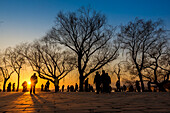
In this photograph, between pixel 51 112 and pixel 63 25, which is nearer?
pixel 51 112

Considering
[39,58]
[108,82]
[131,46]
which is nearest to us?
[108,82]

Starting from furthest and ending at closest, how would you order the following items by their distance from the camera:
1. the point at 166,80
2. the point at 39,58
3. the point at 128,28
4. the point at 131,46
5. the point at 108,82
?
the point at 39,58
the point at 166,80
the point at 131,46
the point at 128,28
the point at 108,82

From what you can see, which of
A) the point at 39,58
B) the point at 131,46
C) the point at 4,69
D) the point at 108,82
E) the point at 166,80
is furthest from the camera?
the point at 4,69

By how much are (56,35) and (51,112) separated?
20809mm

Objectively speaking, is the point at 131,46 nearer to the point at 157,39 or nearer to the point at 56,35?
the point at 157,39

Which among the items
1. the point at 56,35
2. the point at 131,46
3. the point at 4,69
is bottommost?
the point at 4,69

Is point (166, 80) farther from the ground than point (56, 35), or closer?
closer

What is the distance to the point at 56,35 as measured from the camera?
940 inches

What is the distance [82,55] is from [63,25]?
550cm

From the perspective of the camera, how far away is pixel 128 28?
2272 centimetres

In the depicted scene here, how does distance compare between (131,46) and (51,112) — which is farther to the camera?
(131,46)

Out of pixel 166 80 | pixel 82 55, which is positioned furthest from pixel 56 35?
pixel 166 80

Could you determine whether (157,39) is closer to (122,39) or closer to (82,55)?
(122,39)

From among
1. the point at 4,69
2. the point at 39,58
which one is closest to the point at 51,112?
the point at 39,58
